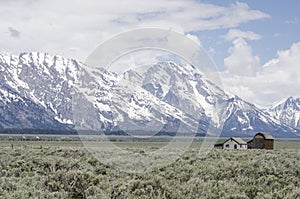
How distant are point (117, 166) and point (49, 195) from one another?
8.58 meters

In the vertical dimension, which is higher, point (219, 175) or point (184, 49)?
point (184, 49)

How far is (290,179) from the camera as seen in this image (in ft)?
67.3

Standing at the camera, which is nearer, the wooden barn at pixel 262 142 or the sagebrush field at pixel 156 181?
the sagebrush field at pixel 156 181

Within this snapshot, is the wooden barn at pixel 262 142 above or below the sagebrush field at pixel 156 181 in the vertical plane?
above

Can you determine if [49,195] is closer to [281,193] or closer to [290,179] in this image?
[281,193]

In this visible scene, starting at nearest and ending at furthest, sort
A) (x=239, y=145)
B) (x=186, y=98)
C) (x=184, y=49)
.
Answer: (x=184, y=49) → (x=186, y=98) → (x=239, y=145)

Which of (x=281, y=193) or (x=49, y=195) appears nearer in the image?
(x=49, y=195)

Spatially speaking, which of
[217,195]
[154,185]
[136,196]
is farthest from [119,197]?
[217,195]

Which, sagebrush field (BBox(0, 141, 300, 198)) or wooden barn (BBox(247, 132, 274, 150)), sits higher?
wooden barn (BBox(247, 132, 274, 150))

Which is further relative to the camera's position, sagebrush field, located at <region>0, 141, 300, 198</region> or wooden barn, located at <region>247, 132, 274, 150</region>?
wooden barn, located at <region>247, 132, 274, 150</region>

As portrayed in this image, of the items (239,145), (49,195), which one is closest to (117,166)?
(49,195)

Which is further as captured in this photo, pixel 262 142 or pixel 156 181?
pixel 262 142

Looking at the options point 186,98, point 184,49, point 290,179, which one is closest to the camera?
point 184,49

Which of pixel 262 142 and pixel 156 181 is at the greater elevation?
pixel 262 142
